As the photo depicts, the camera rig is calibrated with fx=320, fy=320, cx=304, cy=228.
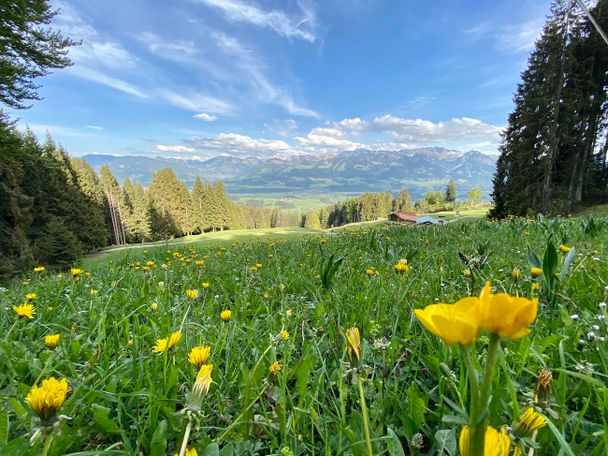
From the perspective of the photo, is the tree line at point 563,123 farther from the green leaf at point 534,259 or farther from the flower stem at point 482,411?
the flower stem at point 482,411

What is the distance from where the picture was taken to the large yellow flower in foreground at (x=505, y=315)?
33cm

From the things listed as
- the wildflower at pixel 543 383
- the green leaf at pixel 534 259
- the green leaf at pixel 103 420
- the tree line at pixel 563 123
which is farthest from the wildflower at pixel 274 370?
the tree line at pixel 563 123

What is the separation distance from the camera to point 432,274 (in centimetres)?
241

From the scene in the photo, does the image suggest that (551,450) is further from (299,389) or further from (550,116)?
(550,116)

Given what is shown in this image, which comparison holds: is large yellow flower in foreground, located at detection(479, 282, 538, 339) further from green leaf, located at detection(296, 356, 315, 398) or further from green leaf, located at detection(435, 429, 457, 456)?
green leaf, located at detection(296, 356, 315, 398)

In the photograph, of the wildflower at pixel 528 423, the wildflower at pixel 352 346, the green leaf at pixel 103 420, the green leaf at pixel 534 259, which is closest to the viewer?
the wildflower at pixel 528 423

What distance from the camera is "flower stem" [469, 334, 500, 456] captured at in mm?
345

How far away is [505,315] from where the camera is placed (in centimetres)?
35

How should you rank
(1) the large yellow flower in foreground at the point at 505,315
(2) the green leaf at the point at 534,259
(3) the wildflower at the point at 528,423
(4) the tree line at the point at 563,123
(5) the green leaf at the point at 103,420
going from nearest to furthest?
(1) the large yellow flower in foreground at the point at 505,315
(3) the wildflower at the point at 528,423
(5) the green leaf at the point at 103,420
(2) the green leaf at the point at 534,259
(4) the tree line at the point at 563,123

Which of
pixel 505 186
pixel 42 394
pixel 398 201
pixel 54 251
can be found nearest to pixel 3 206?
pixel 54 251

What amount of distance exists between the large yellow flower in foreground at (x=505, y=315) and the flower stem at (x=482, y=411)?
0.02 meters

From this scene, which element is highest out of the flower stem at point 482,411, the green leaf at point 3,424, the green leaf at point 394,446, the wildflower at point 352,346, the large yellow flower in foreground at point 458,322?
the large yellow flower in foreground at point 458,322

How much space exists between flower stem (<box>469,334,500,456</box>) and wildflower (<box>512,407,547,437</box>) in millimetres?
137

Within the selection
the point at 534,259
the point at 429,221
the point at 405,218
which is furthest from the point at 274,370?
the point at 405,218
